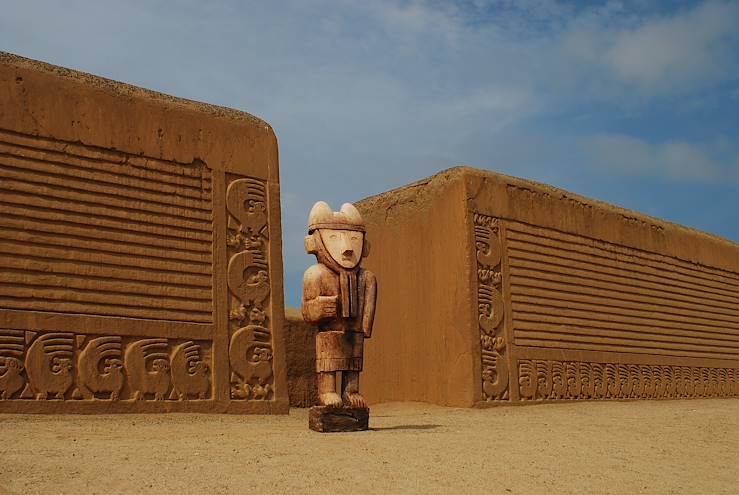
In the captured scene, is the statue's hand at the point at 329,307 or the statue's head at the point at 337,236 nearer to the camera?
the statue's hand at the point at 329,307

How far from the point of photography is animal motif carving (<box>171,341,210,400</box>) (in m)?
8.62

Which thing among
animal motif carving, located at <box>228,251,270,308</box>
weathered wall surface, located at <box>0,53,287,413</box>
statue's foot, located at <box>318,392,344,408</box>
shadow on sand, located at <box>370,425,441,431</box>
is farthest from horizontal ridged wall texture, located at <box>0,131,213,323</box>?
shadow on sand, located at <box>370,425,441,431</box>

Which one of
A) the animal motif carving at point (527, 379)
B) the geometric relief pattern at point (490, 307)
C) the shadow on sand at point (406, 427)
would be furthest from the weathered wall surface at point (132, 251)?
Answer: the animal motif carving at point (527, 379)

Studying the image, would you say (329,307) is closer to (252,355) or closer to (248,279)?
(252,355)

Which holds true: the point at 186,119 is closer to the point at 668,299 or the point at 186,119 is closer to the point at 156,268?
the point at 156,268

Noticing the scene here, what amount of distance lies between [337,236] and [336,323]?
782mm

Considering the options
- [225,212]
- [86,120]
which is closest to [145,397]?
[225,212]

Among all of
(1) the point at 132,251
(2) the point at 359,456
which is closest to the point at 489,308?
(1) the point at 132,251

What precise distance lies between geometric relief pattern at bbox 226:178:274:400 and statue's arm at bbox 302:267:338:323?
1.78 metres

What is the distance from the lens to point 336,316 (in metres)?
7.50

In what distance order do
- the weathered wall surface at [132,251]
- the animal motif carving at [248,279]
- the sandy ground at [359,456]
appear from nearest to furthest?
the sandy ground at [359,456] < the weathered wall surface at [132,251] < the animal motif carving at [248,279]

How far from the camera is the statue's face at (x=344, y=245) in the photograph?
25.1ft

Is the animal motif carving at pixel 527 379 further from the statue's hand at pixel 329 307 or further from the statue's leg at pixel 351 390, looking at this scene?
the statue's hand at pixel 329 307

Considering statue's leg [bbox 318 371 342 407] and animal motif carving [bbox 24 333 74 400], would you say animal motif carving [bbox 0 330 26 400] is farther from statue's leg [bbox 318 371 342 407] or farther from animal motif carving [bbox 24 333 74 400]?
statue's leg [bbox 318 371 342 407]
